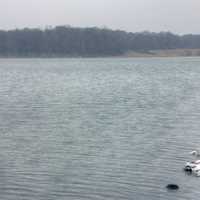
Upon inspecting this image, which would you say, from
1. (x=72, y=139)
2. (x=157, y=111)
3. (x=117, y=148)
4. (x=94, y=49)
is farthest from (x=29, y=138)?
(x=94, y=49)

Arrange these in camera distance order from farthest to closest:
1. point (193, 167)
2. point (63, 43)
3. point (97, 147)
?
point (63, 43) < point (97, 147) < point (193, 167)

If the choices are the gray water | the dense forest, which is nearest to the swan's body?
the gray water

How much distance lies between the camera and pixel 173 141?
3272cm

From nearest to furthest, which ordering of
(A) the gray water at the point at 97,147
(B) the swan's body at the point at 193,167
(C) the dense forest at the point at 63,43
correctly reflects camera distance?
(A) the gray water at the point at 97,147, (B) the swan's body at the point at 193,167, (C) the dense forest at the point at 63,43

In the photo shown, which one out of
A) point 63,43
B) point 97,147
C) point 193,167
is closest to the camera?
point 193,167

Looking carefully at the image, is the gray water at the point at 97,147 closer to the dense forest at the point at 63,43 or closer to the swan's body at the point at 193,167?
the swan's body at the point at 193,167

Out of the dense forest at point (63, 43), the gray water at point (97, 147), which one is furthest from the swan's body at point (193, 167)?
the dense forest at point (63, 43)

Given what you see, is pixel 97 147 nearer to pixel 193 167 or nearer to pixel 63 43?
pixel 193 167

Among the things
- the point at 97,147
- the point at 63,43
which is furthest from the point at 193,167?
the point at 63,43

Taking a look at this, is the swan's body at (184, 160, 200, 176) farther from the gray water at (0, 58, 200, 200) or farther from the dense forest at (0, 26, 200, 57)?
the dense forest at (0, 26, 200, 57)

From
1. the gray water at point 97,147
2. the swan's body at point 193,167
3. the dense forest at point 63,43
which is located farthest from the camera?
the dense forest at point 63,43

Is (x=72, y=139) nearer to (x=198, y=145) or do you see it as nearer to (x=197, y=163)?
(x=198, y=145)

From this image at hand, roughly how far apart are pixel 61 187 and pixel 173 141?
11.2 meters

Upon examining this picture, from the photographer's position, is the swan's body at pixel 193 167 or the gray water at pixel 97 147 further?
the swan's body at pixel 193 167
